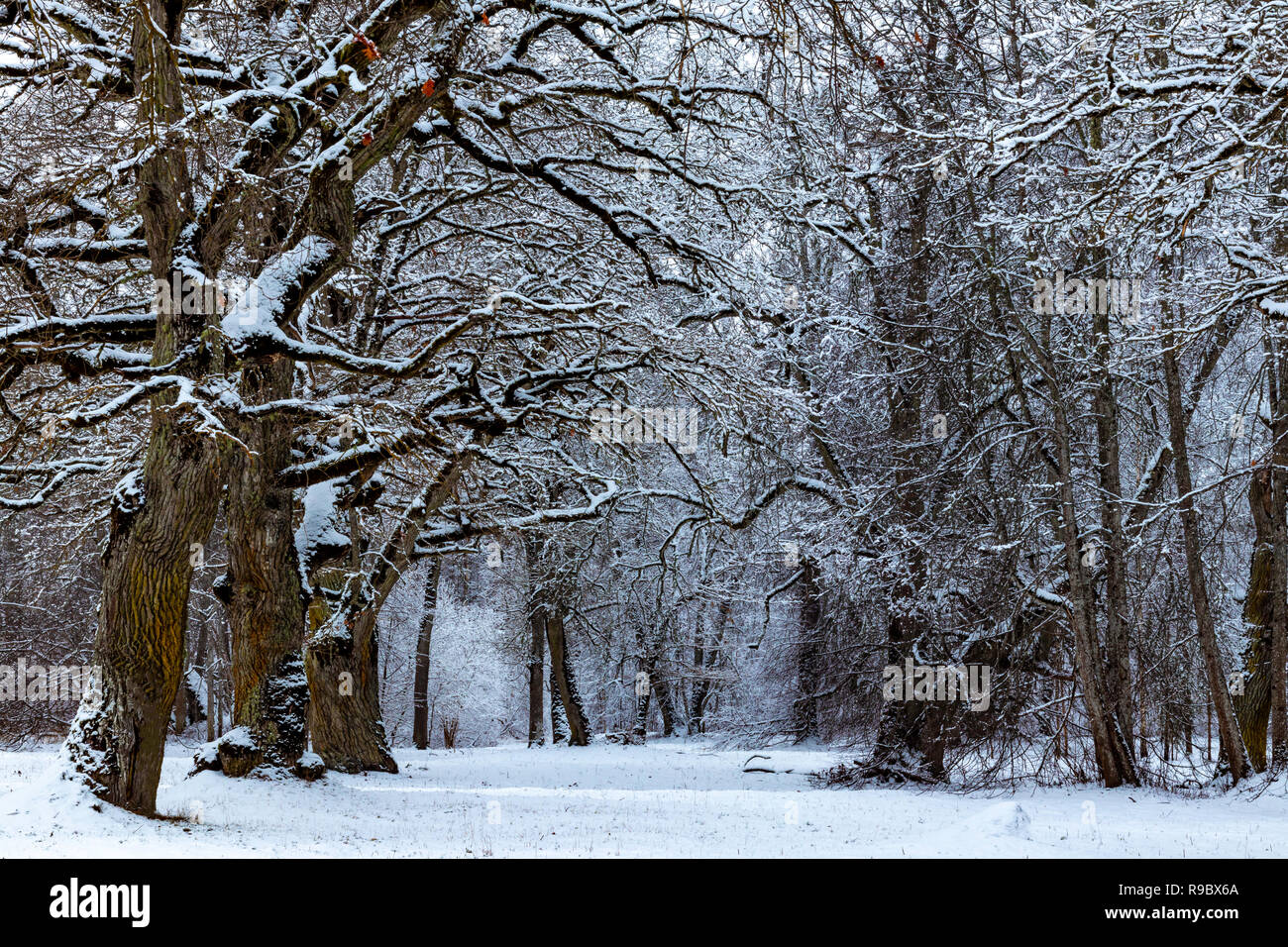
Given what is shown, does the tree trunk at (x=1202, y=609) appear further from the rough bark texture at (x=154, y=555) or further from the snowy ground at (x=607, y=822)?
the rough bark texture at (x=154, y=555)

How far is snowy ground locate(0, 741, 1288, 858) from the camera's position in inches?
306

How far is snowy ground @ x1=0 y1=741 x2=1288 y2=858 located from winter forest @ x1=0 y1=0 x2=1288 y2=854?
0.38ft

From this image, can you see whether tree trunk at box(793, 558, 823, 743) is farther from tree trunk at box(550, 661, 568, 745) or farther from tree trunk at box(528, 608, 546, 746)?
tree trunk at box(528, 608, 546, 746)

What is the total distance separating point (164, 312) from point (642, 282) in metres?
6.36

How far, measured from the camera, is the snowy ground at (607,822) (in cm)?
778

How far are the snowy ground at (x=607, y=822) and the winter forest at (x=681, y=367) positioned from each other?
116 millimetres

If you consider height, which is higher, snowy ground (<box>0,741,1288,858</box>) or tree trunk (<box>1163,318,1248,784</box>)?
tree trunk (<box>1163,318,1248,784</box>)

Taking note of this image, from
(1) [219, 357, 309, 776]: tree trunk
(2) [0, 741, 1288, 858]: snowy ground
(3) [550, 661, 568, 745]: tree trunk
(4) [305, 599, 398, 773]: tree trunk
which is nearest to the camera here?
(2) [0, 741, 1288, 858]: snowy ground

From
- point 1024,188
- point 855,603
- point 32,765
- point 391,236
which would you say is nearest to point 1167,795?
point 855,603

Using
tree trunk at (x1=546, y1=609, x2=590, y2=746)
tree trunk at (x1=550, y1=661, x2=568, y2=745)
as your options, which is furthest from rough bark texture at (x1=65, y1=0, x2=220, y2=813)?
tree trunk at (x1=550, y1=661, x2=568, y2=745)

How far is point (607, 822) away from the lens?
11.1 meters

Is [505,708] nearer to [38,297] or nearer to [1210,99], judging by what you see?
[38,297]

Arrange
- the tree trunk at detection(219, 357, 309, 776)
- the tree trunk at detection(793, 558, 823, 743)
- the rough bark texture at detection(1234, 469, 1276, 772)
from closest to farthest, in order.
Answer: the tree trunk at detection(219, 357, 309, 776) → the rough bark texture at detection(1234, 469, 1276, 772) → the tree trunk at detection(793, 558, 823, 743)

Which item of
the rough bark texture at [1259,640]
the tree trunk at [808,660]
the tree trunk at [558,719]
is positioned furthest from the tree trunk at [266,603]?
the tree trunk at [558,719]
